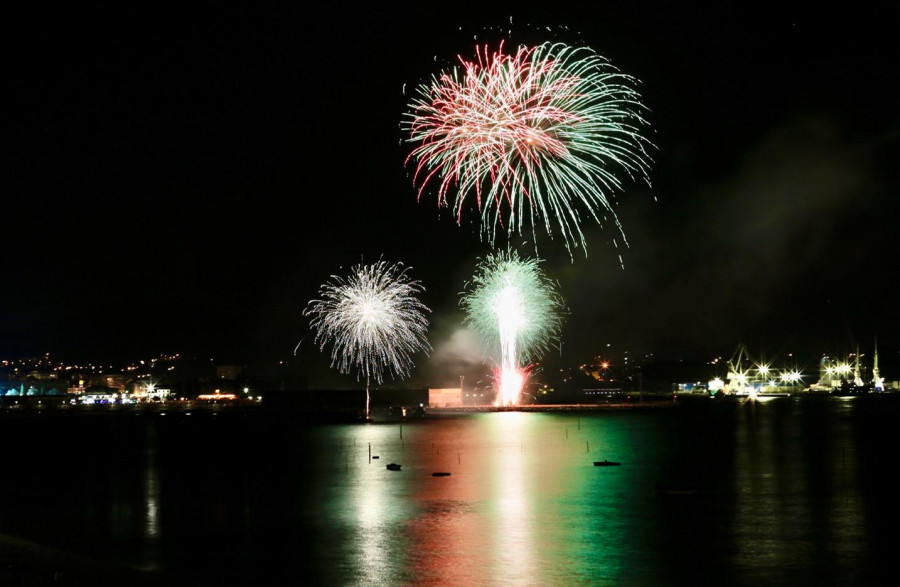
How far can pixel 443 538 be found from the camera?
1805cm

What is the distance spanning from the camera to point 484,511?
21.6 meters

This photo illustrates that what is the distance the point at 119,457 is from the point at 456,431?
20748 millimetres

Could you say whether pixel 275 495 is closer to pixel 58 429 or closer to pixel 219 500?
pixel 219 500

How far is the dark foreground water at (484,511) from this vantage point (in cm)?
1524

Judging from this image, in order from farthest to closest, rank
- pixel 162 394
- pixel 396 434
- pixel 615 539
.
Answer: pixel 162 394, pixel 396 434, pixel 615 539

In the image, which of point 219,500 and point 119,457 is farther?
point 119,457

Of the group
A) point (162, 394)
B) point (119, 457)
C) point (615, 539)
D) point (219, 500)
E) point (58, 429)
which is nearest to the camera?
point (615, 539)

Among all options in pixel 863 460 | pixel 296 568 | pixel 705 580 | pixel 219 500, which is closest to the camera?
pixel 705 580

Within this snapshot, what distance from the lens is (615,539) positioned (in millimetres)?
17625

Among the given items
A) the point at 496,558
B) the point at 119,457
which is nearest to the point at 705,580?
the point at 496,558

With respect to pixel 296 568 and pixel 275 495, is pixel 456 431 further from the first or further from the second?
pixel 296 568

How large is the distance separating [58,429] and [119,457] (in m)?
32.3

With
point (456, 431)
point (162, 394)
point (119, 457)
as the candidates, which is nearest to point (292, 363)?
point (162, 394)

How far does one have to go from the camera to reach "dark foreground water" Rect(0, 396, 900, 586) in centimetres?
1524
